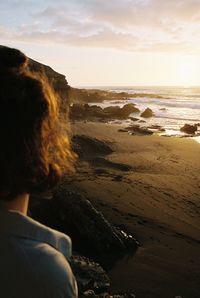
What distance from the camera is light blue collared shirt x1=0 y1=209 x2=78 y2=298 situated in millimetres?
1027

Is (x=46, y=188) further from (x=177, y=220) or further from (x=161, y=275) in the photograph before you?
(x=177, y=220)

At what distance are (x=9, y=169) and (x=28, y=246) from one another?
0.23m

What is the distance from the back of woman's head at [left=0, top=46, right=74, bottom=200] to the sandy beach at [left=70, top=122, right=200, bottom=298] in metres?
3.59

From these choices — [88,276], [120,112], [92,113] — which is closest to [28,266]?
[88,276]

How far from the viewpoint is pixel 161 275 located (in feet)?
16.4

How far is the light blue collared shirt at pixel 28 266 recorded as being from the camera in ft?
3.37

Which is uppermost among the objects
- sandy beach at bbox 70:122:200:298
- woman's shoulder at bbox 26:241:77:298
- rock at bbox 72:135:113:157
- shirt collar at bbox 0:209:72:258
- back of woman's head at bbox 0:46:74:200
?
back of woman's head at bbox 0:46:74:200

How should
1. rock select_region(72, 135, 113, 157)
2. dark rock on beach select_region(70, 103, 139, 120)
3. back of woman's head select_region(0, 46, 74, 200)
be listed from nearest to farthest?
back of woman's head select_region(0, 46, 74, 200), rock select_region(72, 135, 113, 157), dark rock on beach select_region(70, 103, 139, 120)

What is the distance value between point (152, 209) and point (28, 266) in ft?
21.3

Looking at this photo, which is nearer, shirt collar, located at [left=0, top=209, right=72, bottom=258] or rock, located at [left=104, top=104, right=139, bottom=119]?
shirt collar, located at [left=0, top=209, right=72, bottom=258]

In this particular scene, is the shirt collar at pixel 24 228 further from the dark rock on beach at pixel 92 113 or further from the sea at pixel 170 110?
the dark rock on beach at pixel 92 113

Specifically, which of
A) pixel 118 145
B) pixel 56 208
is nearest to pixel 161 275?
pixel 56 208

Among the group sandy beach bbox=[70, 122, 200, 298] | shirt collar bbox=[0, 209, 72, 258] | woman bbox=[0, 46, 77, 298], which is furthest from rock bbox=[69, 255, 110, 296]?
shirt collar bbox=[0, 209, 72, 258]

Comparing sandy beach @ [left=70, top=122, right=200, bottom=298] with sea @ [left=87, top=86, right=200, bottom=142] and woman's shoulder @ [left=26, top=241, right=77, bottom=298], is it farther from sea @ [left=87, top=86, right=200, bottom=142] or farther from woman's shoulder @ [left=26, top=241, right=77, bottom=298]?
sea @ [left=87, top=86, right=200, bottom=142]
